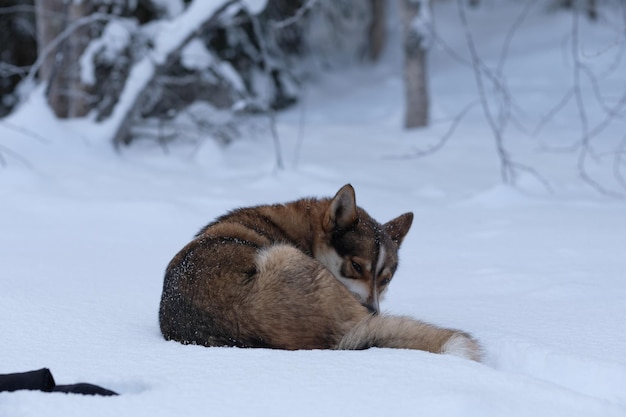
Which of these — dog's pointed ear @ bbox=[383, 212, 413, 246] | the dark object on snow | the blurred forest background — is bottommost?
dog's pointed ear @ bbox=[383, 212, 413, 246]

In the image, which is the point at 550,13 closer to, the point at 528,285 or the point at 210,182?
the point at 210,182

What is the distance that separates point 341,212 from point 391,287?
131 centimetres

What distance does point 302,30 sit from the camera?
57.1ft

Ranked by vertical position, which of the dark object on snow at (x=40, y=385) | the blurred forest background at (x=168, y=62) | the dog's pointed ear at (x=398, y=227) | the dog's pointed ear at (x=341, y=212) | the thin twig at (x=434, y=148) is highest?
the blurred forest background at (x=168, y=62)

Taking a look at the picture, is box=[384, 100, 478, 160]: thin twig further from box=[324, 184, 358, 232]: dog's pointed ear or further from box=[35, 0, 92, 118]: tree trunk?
box=[324, 184, 358, 232]: dog's pointed ear

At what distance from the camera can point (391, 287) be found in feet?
18.7

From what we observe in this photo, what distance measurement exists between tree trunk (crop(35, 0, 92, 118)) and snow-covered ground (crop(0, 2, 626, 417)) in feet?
3.30

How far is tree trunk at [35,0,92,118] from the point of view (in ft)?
35.5

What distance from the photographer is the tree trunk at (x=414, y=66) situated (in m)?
12.7

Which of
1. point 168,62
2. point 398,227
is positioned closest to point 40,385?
point 398,227

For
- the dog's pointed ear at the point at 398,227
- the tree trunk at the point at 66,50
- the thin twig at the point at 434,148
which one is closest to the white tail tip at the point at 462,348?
the dog's pointed ear at the point at 398,227

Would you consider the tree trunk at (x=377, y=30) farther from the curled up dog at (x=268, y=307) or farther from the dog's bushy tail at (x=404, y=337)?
the dog's bushy tail at (x=404, y=337)

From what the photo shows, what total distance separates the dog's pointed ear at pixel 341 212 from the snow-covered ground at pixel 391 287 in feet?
2.10

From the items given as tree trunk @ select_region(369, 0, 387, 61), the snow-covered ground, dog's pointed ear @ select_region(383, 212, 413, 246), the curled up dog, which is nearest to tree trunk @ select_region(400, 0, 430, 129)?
the snow-covered ground
